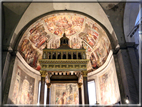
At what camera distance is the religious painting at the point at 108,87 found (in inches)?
497

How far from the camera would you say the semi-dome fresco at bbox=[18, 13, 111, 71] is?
13.9 meters

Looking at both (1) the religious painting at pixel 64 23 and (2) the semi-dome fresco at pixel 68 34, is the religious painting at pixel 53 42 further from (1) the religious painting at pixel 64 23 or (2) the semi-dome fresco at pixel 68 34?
(1) the religious painting at pixel 64 23

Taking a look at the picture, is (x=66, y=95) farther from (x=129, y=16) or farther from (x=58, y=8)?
(x=129, y=16)

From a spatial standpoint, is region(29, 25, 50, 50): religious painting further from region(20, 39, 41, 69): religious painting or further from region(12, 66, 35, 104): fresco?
region(12, 66, 35, 104): fresco

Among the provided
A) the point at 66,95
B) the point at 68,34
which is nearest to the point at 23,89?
the point at 66,95

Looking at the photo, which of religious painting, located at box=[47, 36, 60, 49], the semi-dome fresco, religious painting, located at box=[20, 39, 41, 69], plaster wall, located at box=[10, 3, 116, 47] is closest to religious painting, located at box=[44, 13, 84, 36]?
the semi-dome fresco

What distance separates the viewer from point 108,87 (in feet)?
45.8

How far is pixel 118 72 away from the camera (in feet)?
35.0

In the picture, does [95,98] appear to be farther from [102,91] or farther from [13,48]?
[13,48]

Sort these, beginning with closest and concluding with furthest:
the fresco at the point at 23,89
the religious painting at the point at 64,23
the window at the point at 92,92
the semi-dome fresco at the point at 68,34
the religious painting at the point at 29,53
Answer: the fresco at the point at 23,89
the religious painting at the point at 29,53
the semi-dome fresco at the point at 68,34
the religious painting at the point at 64,23
the window at the point at 92,92

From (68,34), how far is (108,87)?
8439 mm

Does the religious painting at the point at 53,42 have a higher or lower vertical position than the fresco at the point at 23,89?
higher

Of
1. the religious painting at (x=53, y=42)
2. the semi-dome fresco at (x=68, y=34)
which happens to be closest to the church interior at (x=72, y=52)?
the semi-dome fresco at (x=68, y=34)

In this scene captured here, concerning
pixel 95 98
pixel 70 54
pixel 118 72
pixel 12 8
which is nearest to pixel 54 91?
pixel 95 98
